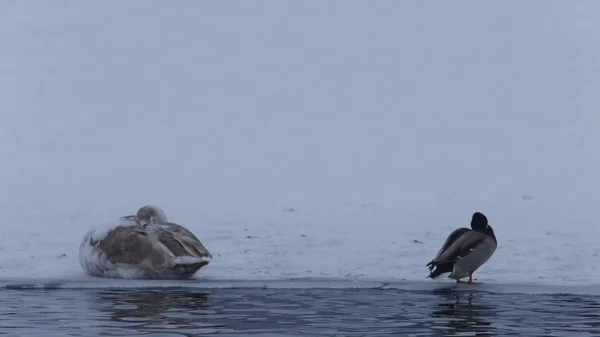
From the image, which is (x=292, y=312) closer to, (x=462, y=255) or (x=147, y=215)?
(x=462, y=255)

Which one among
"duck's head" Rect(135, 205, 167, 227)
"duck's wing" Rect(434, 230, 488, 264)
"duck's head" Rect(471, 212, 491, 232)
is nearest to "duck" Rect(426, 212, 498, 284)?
"duck's wing" Rect(434, 230, 488, 264)

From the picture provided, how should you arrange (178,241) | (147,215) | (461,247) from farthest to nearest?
(147,215) < (178,241) < (461,247)

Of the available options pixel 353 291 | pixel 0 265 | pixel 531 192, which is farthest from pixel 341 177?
pixel 353 291

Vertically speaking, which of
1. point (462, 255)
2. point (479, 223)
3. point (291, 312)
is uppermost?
point (479, 223)

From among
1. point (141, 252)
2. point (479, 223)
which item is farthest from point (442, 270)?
point (141, 252)

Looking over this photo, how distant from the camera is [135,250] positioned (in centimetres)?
1299

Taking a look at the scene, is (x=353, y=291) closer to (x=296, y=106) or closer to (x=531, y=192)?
(x=531, y=192)

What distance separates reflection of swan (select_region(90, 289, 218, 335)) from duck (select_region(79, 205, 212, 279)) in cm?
85

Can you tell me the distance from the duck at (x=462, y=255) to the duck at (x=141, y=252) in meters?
2.37

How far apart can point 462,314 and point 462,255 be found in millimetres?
2322

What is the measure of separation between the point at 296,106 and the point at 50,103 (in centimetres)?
610

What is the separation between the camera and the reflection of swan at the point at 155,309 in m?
9.41

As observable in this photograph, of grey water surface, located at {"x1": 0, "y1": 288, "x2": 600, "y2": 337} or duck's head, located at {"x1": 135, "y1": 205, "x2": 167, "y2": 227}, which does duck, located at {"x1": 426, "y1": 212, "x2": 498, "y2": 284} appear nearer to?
grey water surface, located at {"x1": 0, "y1": 288, "x2": 600, "y2": 337}

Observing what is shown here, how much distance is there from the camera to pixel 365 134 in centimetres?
2778
